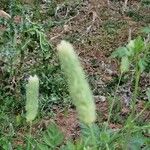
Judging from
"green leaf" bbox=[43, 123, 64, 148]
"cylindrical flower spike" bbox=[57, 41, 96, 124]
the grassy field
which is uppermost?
"cylindrical flower spike" bbox=[57, 41, 96, 124]

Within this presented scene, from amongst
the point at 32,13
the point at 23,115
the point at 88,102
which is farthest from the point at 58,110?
the point at 88,102

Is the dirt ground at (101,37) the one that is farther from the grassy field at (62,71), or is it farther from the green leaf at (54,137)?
the green leaf at (54,137)

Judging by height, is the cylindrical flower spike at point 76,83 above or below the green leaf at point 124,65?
above

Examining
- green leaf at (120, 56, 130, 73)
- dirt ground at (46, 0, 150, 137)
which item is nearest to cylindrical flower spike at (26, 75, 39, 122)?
green leaf at (120, 56, 130, 73)

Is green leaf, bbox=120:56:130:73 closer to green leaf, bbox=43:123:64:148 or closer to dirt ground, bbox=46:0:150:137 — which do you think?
green leaf, bbox=43:123:64:148

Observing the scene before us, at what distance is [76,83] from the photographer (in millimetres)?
1316

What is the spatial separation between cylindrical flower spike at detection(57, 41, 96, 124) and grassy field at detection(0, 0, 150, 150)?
879 mm

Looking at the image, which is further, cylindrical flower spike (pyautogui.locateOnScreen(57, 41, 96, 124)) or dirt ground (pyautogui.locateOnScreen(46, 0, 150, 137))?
dirt ground (pyautogui.locateOnScreen(46, 0, 150, 137))

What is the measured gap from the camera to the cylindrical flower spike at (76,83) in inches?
50.7

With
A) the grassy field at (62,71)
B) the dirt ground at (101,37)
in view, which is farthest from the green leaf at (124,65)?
the dirt ground at (101,37)

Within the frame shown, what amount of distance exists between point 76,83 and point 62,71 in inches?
80.2

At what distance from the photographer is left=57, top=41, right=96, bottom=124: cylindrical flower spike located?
4.23 feet

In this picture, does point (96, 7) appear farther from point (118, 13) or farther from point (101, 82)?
point (101, 82)

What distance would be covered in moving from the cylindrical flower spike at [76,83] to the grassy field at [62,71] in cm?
88
